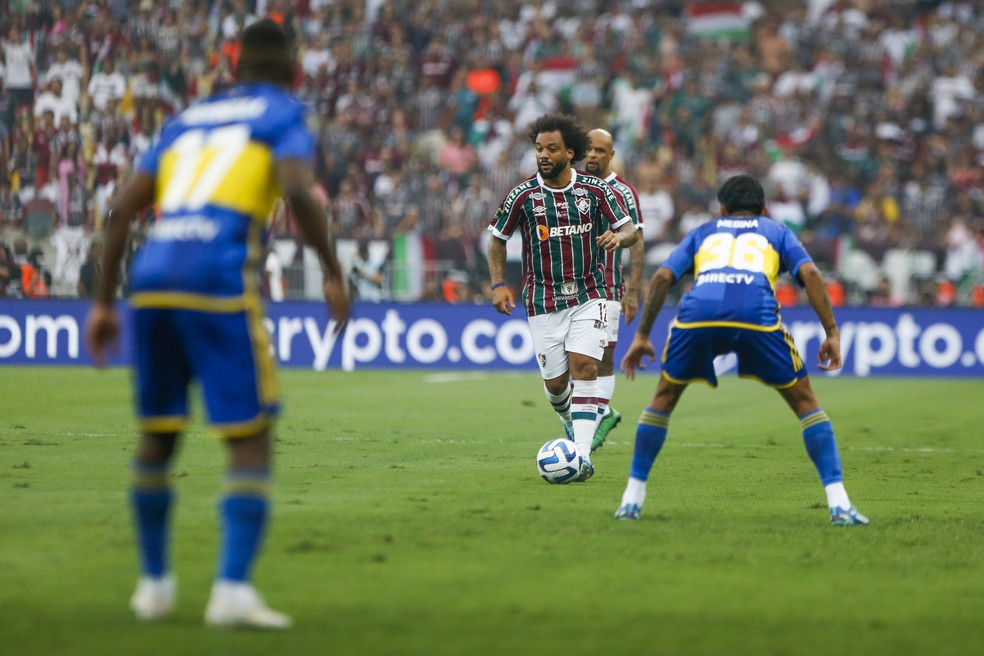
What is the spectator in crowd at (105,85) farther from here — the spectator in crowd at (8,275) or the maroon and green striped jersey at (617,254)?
the maroon and green striped jersey at (617,254)

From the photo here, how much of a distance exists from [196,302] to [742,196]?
390 centimetres

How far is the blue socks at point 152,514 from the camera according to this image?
5.45 meters

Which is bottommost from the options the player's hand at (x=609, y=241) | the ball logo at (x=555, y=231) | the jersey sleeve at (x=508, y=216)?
the player's hand at (x=609, y=241)

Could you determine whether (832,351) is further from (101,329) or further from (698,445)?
(698,445)

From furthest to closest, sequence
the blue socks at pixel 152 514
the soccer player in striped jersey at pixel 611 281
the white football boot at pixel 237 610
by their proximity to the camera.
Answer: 1. the soccer player in striped jersey at pixel 611 281
2. the blue socks at pixel 152 514
3. the white football boot at pixel 237 610

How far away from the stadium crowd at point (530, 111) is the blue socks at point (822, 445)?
15.6m

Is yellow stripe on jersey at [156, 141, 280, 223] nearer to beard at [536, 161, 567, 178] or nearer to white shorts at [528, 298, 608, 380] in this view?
beard at [536, 161, 567, 178]

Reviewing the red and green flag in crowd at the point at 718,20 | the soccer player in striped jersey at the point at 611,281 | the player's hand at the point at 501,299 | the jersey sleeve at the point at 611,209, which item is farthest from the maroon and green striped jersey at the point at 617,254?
the red and green flag in crowd at the point at 718,20

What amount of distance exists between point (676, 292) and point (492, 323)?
3.11 metres

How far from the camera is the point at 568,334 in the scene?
35.4 ft

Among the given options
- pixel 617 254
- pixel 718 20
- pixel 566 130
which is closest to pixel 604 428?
pixel 617 254

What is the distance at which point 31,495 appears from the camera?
28.8 ft

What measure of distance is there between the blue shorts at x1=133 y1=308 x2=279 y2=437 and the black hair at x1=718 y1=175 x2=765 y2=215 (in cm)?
366

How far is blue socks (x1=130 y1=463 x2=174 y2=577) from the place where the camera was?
545 cm
